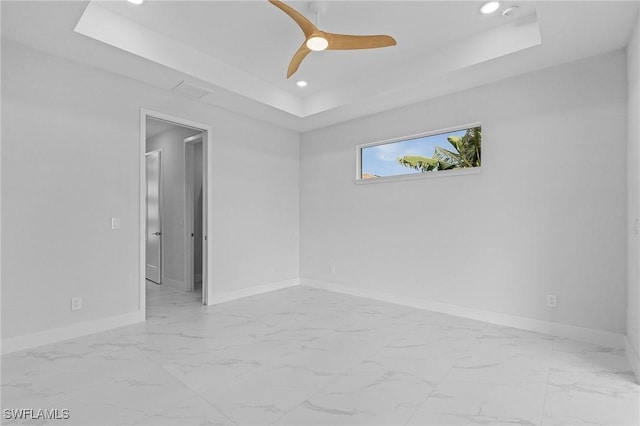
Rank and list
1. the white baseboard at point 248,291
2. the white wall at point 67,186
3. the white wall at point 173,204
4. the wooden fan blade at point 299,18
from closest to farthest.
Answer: the wooden fan blade at point 299,18 → the white wall at point 67,186 → the white baseboard at point 248,291 → the white wall at point 173,204

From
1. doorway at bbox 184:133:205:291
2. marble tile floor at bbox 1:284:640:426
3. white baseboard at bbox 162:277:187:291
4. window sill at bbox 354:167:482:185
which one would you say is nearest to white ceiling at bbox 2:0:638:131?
window sill at bbox 354:167:482:185

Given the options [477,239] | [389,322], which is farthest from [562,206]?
[389,322]

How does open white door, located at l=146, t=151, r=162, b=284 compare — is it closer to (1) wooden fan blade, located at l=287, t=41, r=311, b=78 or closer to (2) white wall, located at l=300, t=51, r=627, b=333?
(2) white wall, located at l=300, t=51, r=627, b=333

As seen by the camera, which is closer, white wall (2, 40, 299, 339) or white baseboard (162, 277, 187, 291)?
white wall (2, 40, 299, 339)

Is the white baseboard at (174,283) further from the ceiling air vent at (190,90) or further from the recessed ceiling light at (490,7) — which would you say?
the recessed ceiling light at (490,7)

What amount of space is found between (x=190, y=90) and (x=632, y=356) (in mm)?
4770

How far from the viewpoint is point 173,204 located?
225 inches

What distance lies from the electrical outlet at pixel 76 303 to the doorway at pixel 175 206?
6.08 ft

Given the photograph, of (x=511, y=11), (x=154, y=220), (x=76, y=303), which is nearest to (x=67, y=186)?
(x=76, y=303)

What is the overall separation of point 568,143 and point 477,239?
1262 millimetres

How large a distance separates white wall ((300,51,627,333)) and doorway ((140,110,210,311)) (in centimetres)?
257

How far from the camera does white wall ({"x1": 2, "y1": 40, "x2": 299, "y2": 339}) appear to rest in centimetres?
285

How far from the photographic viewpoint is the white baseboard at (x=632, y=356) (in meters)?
2.35

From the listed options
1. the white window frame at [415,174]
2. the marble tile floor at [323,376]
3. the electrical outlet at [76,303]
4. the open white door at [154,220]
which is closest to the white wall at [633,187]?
the marble tile floor at [323,376]
